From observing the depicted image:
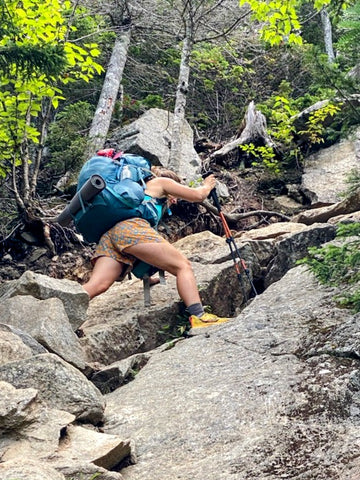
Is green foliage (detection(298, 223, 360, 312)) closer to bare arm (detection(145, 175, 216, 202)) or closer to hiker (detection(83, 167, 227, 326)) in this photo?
hiker (detection(83, 167, 227, 326))

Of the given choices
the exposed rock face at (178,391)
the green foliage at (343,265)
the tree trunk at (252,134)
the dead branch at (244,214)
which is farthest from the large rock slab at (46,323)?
the tree trunk at (252,134)

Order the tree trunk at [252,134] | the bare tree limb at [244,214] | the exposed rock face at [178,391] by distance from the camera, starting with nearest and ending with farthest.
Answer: the exposed rock face at [178,391] → the bare tree limb at [244,214] → the tree trunk at [252,134]

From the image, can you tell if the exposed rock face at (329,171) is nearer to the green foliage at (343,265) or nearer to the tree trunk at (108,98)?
the tree trunk at (108,98)

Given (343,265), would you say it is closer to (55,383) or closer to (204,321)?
(204,321)

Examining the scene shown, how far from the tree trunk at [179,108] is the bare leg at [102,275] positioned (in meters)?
3.99

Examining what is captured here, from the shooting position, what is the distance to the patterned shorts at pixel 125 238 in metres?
6.59

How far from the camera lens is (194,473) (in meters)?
3.35

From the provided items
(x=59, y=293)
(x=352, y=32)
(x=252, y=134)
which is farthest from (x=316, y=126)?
(x=59, y=293)

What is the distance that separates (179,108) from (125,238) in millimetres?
5069

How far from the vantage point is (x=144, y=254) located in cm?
659

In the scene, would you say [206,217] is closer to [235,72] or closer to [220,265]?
[220,265]

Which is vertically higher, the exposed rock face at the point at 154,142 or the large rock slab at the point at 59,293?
the exposed rock face at the point at 154,142

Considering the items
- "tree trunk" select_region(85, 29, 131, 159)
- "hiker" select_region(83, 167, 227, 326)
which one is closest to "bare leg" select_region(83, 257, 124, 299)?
"hiker" select_region(83, 167, 227, 326)

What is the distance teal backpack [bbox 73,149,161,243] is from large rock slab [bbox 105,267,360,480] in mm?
1860
